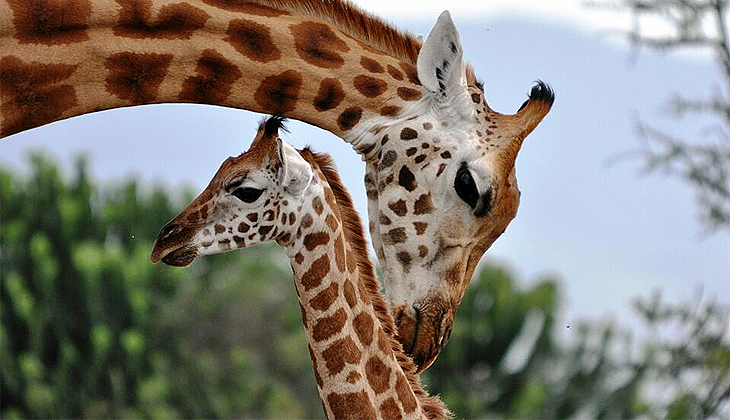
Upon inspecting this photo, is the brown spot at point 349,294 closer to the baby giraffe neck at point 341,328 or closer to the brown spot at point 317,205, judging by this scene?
the baby giraffe neck at point 341,328

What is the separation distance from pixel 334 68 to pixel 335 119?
0.18 metres

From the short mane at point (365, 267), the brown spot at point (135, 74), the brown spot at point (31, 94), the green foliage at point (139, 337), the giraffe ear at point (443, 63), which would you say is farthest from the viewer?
the green foliage at point (139, 337)

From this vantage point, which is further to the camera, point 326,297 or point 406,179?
point 326,297

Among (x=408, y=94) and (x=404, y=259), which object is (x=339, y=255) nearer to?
(x=404, y=259)

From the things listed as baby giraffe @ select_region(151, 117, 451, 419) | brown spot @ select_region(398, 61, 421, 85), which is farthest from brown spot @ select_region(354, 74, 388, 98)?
baby giraffe @ select_region(151, 117, 451, 419)

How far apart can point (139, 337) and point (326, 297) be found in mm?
12763

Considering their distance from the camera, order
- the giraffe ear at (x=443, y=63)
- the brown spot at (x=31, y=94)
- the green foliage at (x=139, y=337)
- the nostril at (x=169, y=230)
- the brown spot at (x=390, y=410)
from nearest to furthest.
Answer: the brown spot at (x=31, y=94), the giraffe ear at (x=443, y=63), the nostril at (x=169, y=230), the brown spot at (x=390, y=410), the green foliage at (x=139, y=337)

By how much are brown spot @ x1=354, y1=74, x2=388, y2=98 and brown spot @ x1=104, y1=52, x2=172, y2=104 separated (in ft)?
2.17

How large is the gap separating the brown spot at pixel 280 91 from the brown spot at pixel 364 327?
857 millimetres

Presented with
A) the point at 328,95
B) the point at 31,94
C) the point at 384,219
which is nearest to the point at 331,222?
the point at 384,219

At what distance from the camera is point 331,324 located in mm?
4176

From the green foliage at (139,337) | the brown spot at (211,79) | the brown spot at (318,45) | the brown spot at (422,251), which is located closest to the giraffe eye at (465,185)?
the brown spot at (422,251)

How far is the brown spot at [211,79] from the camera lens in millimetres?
3805

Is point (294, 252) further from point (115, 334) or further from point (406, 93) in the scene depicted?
point (115, 334)
